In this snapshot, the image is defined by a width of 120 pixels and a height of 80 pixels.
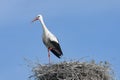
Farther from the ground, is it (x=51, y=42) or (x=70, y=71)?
(x=51, y=42)

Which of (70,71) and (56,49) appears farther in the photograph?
(56,49)

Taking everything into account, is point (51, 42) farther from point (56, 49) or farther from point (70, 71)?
point (70, 71)

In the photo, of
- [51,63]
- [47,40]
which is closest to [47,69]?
[51,63]

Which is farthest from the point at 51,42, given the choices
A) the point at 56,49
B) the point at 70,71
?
the point at 70,71

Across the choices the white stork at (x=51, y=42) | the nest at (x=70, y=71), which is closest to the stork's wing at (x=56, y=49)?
the white stork at (x=51, y=42)

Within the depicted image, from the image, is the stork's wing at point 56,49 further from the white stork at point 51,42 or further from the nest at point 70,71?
the nest at point 70,71

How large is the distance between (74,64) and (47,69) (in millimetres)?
603

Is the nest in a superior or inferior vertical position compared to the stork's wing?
inferior

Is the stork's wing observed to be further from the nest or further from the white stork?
the nest

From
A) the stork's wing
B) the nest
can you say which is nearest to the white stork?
the stork's wing

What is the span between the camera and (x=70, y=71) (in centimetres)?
1497

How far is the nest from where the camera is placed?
49.0 feet

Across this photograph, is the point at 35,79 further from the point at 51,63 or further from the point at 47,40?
the point at 47,40

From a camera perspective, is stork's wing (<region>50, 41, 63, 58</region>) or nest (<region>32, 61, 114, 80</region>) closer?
nest (<region>32, 61, 114, 80</region>)
